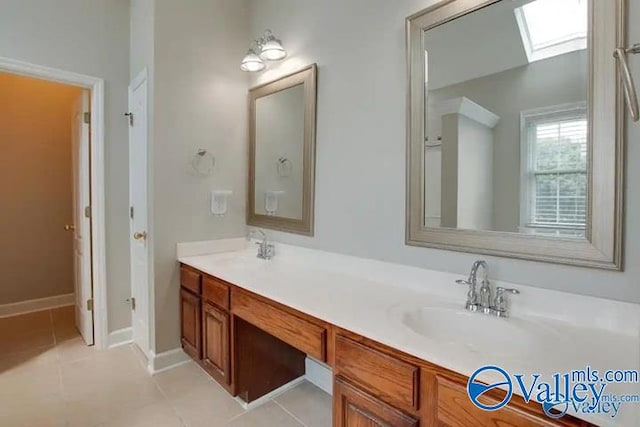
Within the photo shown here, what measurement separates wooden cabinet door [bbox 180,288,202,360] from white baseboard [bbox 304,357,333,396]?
0.74 m

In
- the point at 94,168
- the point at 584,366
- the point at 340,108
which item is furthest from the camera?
the point at 94,168

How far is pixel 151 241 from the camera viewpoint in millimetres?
2334

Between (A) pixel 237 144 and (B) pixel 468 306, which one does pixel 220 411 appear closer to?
(B) pixel 468 306

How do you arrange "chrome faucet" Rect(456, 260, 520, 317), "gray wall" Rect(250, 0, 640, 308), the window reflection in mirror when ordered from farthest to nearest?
1. "gray wall" Rect(250, 0, 640, 308)
2. "chrome faucet" Rect(456, 260, 520, 317)
3. the window reflection in mirror

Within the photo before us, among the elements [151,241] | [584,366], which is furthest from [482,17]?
[151,241]

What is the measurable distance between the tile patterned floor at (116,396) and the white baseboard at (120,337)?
7cm

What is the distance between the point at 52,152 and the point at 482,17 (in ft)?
13.7

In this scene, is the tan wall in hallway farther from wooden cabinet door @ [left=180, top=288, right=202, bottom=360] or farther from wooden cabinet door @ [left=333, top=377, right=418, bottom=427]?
wooden cabinet door @ [left=333, top=377, right=418, bottom=427]

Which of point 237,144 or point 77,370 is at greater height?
point 237,144

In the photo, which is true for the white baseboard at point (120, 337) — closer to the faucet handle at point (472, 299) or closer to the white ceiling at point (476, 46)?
the faucet handle at point (472, 299)

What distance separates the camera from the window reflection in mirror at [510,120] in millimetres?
1219

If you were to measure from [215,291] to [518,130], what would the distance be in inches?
71.1

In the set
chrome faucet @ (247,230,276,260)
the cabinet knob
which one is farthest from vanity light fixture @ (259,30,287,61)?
the cabinet knob

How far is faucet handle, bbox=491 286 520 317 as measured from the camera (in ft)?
4.30
